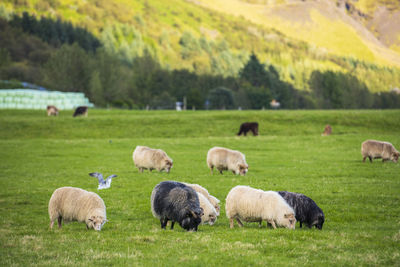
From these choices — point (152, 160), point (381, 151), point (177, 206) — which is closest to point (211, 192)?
point (177, 206)

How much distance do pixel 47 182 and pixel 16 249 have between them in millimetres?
13982

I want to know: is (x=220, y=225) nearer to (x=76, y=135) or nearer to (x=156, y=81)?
(x=76, y=135)

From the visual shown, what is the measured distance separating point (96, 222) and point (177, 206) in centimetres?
245

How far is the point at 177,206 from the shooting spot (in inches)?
568

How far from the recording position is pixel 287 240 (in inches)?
486

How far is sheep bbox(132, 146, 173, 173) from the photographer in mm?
28266

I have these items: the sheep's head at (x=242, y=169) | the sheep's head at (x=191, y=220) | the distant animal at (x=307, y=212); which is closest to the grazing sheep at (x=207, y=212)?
the sheep's head at (x=191, y=220)

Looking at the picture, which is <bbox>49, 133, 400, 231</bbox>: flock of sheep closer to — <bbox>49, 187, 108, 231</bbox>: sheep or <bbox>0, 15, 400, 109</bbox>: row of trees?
<bbox>49, 187, 108, 231</bbox>: sheep

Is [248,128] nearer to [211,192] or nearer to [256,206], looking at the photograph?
[211,192]

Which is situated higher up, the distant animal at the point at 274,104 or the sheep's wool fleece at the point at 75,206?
the distant animal at the point at 274,104

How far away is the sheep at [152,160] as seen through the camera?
28266 millimetres

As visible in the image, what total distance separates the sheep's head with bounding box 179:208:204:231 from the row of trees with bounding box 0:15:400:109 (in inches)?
4656

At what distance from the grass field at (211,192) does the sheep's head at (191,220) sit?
11.6 inches

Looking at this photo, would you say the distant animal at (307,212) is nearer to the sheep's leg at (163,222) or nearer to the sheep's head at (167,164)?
the sheep's leg at (163,222)
